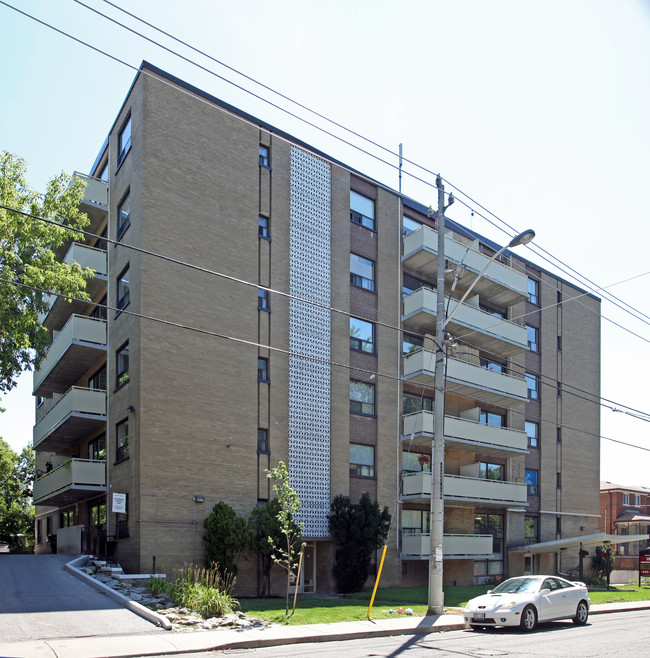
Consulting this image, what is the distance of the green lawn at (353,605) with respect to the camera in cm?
1759

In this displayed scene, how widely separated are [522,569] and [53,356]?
24831 millimetres

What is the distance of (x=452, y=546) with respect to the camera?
29.9 metres

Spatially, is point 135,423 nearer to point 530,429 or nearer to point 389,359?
point 389,359

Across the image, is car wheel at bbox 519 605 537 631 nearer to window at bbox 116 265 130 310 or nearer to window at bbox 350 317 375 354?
window at bbox 350 317 375 354

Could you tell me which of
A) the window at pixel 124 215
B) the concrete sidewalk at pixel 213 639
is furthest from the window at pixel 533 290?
the concrete sidewalk at pixel 213 639

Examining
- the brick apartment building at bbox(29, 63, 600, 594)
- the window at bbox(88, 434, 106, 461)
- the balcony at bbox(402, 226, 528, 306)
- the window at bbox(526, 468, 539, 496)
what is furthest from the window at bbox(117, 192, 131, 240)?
the window at bbox(526, 468, 539, 496)

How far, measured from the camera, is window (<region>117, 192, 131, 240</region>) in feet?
83.1

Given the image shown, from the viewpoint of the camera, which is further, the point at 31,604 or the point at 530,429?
the point at 530,429

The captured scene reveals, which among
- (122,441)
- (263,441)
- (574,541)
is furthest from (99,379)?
(574,541)

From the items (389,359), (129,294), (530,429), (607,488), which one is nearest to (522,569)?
(530,429)

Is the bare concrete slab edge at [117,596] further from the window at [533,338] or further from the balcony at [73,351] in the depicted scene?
the window at [533,338]

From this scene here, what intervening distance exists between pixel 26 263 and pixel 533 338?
27.7 metres

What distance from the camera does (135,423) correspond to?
22.5 metres

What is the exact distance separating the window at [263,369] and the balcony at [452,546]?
952 cm
